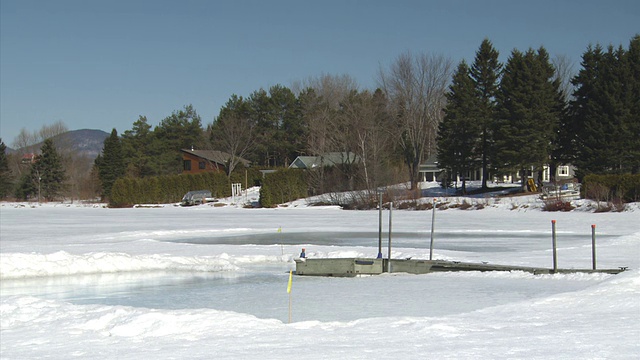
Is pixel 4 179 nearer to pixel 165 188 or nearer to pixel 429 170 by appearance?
pixel 165 188

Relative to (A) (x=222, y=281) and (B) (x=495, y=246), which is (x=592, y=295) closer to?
(A) (x=222, y=281)

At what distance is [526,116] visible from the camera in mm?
50188

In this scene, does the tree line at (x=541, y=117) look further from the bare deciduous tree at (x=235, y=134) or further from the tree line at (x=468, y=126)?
the bare deciduous tree at (x=235, y=134)

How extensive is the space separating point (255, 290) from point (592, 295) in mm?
6733

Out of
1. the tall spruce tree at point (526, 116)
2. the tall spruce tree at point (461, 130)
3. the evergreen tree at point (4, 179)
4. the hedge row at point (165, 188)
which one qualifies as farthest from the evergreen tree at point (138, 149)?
the tall spruce tree at point (526, 116)

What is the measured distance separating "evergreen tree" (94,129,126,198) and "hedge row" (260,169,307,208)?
106 feet

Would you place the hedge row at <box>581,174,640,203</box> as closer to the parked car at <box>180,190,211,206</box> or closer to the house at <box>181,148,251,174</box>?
the parked car at <box>180,190,211,206</box>

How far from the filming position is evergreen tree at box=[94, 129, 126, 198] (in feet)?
277

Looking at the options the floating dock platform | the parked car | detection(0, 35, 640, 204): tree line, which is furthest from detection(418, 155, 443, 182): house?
the floating dock platform

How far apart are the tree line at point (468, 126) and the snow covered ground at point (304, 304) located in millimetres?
23812

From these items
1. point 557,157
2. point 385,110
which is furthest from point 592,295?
point 385,110

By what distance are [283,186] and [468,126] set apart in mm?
16372

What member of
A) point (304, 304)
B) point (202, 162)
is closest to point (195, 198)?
point (202, 162)

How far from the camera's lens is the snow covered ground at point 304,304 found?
8820 mm
